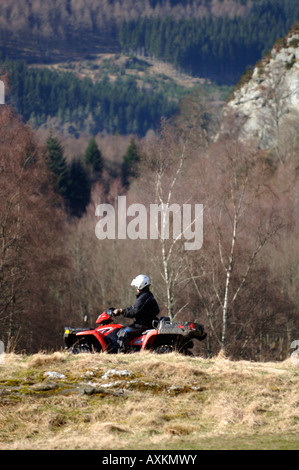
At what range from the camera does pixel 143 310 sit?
47.2ft

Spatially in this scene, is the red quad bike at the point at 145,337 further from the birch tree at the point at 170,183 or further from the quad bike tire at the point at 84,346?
the birch tree at the point at 170,183

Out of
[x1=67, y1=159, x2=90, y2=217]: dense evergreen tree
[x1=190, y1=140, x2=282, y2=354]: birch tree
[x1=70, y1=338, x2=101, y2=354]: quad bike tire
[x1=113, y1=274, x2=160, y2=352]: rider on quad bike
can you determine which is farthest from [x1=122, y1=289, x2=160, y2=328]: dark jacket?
[x1=67, y1=159, x2=90, y2=217]: dense evergreen tree

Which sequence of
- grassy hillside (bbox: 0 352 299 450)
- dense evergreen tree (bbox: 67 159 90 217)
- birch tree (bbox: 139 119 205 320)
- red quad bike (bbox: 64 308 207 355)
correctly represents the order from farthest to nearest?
dense evergreen tree (bbox: 67 159 90 217)
birch tree (bbox: 139 119 205 320)
red quad bike (bbox: 64 308 207 355)
grassy hillside (bbox: 0 352 299 450)

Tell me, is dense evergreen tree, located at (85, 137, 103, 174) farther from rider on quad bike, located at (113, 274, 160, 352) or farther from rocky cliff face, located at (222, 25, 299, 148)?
rider on quad bike, located at (113, 274, 160, 352)

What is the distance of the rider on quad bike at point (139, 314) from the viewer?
1427 cm

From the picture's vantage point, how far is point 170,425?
33.1 ft

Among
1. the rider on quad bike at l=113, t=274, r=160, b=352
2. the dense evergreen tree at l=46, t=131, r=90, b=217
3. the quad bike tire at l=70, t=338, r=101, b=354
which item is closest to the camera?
the rider on quad bike at l=113, t=274, r=160, b=352

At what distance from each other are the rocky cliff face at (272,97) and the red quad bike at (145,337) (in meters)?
68.3

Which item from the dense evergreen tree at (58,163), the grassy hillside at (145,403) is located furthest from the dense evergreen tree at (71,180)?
the grassy hillside at (145,403)

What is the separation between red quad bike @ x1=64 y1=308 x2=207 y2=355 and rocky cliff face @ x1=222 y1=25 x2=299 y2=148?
224 feet

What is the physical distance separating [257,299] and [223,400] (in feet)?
100

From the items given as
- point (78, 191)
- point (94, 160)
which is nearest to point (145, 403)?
point (78, 191)

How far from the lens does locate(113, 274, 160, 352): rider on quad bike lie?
46.8ft

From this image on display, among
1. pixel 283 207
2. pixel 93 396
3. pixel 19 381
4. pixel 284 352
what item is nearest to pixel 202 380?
pixel 93 396
